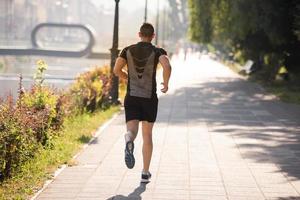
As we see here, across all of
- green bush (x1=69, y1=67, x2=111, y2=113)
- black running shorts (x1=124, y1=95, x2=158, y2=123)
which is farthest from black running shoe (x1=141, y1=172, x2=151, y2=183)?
green bush (x1=69, y1=67, x2=111, y2=113)

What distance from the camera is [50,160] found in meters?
8.70

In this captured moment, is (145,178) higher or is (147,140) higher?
(147,140)

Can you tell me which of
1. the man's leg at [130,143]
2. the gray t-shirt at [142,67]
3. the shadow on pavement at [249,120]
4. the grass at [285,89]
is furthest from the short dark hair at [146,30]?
the grass at [285,89]

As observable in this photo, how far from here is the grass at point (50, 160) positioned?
6.95m

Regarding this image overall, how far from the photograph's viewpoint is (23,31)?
374 feet

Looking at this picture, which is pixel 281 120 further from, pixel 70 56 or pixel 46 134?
pixel 70 56

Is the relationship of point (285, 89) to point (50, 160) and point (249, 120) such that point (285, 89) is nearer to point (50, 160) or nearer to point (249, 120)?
point (249, 120)

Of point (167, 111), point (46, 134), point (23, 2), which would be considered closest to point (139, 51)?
point (46, 134)

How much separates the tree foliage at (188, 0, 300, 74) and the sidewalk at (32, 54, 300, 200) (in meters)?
7.62

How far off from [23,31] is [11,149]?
109m

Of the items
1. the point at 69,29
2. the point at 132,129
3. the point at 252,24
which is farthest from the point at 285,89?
the point at 69,29

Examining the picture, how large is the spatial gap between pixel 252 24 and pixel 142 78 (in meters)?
19.8

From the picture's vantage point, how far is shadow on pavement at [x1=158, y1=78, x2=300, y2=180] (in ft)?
32.9

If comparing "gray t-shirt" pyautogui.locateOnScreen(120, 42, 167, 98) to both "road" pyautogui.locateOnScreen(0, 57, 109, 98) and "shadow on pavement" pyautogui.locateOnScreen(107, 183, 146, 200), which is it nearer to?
"shadow on pavement" pyautogui.locateOnScreen(107, 183, 146, 200)
